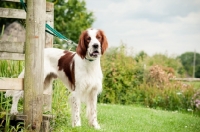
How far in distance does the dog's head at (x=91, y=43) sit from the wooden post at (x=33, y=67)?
1.38 m

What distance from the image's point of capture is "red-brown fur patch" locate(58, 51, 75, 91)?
6176 mm

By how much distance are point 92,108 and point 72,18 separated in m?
26.0

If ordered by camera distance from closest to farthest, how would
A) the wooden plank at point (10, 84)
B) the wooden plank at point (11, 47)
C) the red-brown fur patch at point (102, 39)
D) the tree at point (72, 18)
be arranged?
the wooden plank at point (10, 84)
the wooden plank at point (11, 47)
the red-brown fur patch at point (102, 39)
the tree at point (72, 18)

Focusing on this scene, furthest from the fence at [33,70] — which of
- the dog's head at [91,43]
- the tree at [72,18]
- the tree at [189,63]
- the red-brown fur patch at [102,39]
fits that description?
the tree at [189,63]

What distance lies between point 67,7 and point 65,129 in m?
26.7

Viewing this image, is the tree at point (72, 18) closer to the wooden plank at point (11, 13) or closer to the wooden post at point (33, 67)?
the wooden plank at point (11, 13)

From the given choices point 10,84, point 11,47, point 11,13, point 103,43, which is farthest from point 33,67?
point 11,13

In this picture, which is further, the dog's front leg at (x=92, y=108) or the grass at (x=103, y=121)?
the dog's front leg at (x=92, y=108)

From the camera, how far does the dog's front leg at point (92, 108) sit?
6.16m

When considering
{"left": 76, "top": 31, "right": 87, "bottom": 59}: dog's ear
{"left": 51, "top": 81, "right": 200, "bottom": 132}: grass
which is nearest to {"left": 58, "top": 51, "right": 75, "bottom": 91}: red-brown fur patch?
{"left": 76, "top": 31, "right": 87, "bottom": 59}: dog's ear

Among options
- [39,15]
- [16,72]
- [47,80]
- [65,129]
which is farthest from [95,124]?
[39,15]

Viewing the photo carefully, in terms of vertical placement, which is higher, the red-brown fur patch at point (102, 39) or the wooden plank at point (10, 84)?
the red-brown fur patch at point (102, 39)

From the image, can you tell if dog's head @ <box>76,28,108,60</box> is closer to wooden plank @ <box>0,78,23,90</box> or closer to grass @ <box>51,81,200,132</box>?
grass @ <box>51,81,200,132</box>

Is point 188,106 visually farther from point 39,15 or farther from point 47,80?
point 39,15
